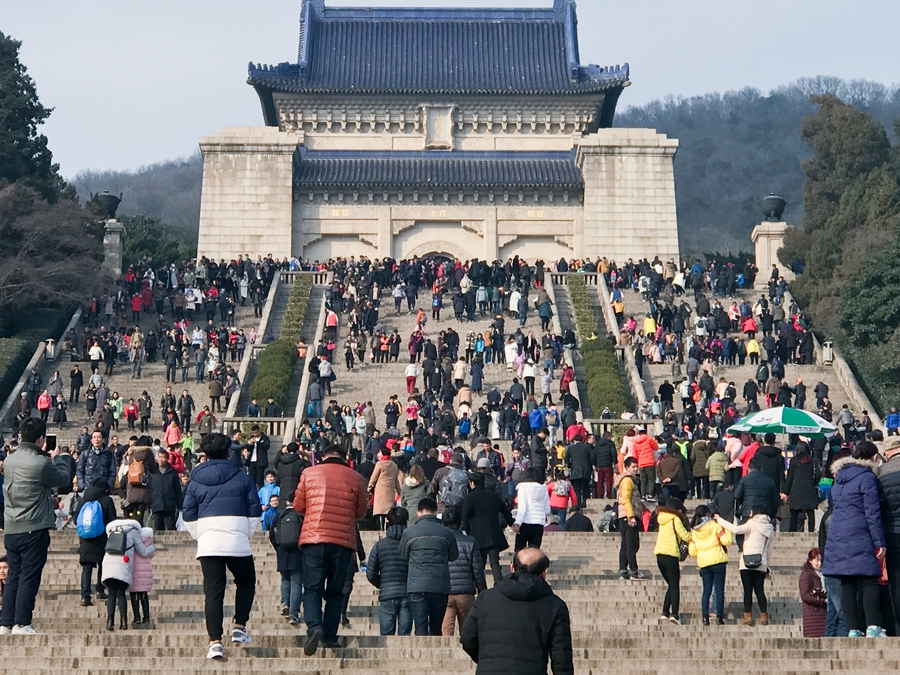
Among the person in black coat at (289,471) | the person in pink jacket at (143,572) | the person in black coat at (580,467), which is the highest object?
the person in black coat at (580,467)

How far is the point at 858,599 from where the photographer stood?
11852 millimetres

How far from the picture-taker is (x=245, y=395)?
33625mm

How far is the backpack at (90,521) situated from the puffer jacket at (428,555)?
10.5 ft

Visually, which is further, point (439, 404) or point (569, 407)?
point (439, 404)

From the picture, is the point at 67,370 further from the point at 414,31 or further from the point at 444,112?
the point at 414,31

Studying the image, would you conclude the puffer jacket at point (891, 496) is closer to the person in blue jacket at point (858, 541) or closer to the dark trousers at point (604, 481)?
the person in blue jacket at point (858, 541)

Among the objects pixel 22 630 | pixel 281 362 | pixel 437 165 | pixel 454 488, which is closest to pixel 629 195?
pixel 437 165

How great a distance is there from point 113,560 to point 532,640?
6456 mm

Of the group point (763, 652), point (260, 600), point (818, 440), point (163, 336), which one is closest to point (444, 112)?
point (163, 336)

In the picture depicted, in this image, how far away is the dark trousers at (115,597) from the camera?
1387cm

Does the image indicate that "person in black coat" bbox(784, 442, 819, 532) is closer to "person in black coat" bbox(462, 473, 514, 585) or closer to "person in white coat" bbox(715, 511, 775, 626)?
"person in white coat" bbox(715, 511, 775, 626)

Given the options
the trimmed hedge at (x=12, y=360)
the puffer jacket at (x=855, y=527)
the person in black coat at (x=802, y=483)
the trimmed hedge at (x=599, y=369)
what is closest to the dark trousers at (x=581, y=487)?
the person in black coat at (x=802, y=483)

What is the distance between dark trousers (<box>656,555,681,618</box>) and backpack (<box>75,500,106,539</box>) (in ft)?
16.2

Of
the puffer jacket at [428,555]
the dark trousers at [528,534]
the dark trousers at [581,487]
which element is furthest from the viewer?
the dark trousers at [581,487]
